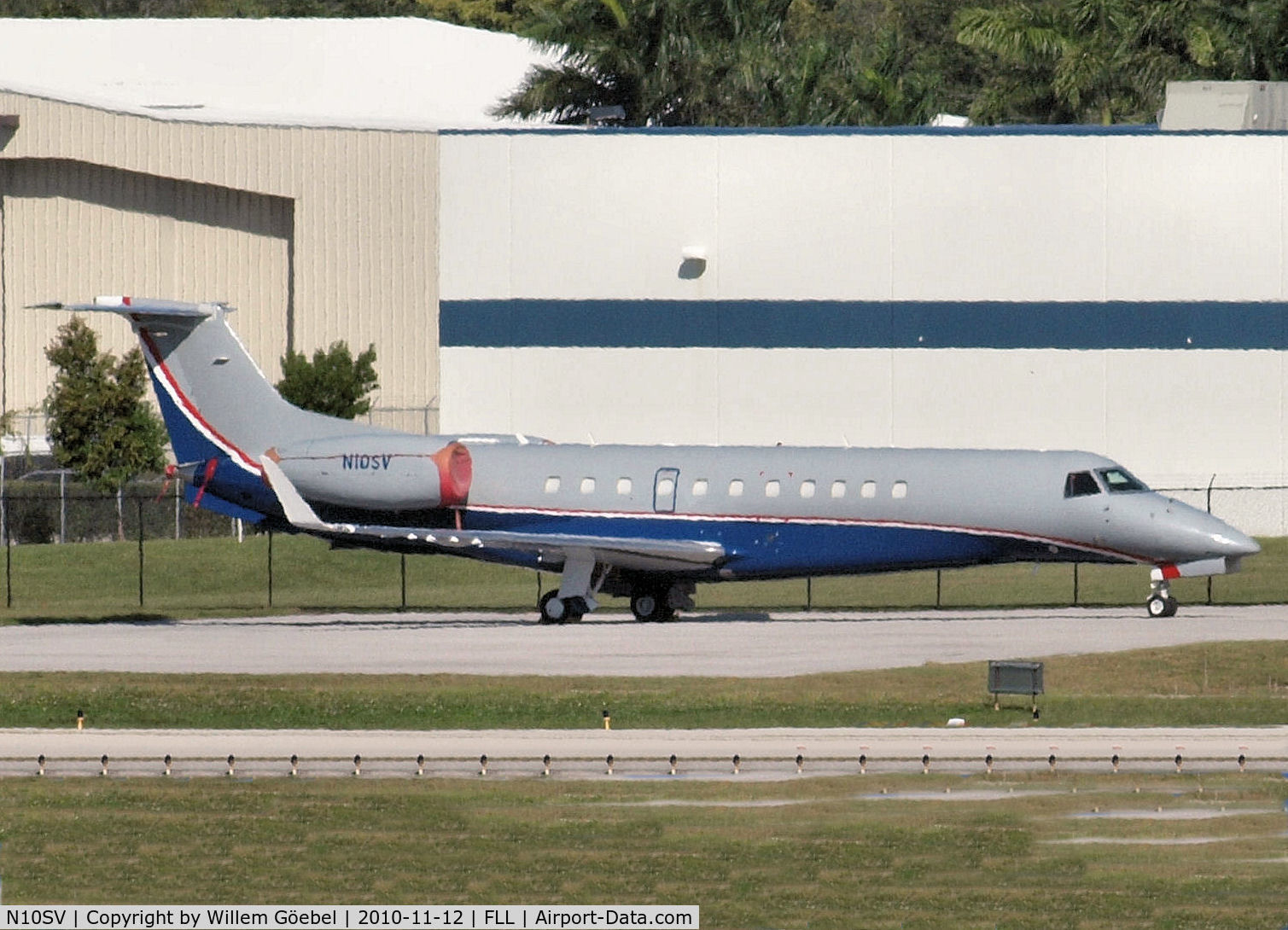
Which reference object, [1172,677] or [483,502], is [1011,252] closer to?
[483,502]

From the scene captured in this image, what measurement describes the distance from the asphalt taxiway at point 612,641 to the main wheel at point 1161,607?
0.19 m

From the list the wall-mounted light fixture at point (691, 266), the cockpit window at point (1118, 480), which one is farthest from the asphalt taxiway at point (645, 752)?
the wall-mounted light fixture at point (691, 266)

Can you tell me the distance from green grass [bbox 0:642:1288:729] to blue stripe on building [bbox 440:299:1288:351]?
2482 cm

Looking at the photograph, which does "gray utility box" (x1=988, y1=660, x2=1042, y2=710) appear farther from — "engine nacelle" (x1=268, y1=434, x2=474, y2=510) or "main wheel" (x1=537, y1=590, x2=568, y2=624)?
"engine nacelle" (x1=268, y1=434, x2=474, y2=510)

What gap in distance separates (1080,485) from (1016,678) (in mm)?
11318

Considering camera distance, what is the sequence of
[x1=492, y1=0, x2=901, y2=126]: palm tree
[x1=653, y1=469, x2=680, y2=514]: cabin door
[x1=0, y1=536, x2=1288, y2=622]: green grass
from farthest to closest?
1. [x1=492, y1=0, x2=901, y2=126]: palm tree
2. [x1=0, y1=536, x2=1288, y2=622]: green grass
3. [x1=653, y1=469, x2=680, y2=514]: cabin door

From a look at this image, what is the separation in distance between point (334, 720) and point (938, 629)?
44.3 ft

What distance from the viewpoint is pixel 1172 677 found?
30750 millimetres

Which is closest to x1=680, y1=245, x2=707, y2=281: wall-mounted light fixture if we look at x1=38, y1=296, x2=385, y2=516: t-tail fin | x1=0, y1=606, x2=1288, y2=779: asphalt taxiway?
x1=0, y1=606, x2=1288, y2=779: asphalt taxiway

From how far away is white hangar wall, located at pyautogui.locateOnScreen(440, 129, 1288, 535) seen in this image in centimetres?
5578

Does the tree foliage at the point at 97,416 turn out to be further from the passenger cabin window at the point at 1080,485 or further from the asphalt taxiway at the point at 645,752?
the asphalt taxiway at the point at 645,752

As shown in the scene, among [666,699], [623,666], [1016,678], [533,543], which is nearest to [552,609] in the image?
[533,543]

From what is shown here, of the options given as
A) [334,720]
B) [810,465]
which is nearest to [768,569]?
[810,465]

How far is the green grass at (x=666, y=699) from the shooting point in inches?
1080
